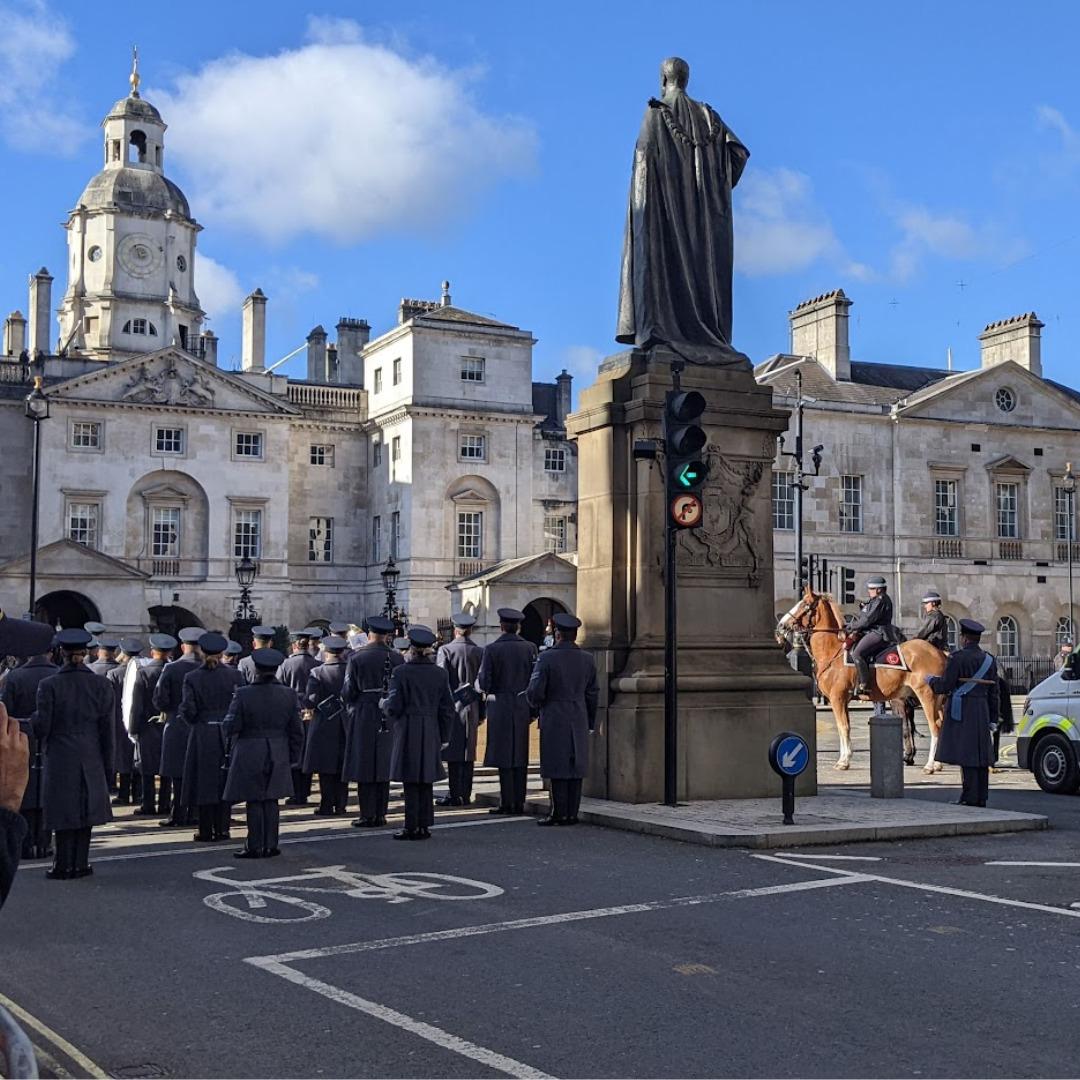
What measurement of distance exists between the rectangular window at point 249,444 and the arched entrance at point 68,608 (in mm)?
9664

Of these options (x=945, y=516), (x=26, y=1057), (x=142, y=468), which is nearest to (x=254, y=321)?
(x=142, y=468)

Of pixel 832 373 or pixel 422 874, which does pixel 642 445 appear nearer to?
pixel 422 874

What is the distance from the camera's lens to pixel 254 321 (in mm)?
71938

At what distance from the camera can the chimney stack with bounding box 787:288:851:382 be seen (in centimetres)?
5962

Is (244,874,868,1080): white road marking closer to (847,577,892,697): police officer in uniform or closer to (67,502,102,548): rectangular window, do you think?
(847,577,892,697): police officer in uniform

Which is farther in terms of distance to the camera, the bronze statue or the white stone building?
the white stone building

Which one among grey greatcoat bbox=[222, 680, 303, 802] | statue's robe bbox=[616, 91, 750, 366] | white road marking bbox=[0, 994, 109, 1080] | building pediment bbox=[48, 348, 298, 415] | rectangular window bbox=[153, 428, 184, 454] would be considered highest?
building pediment bbox=[48, 348, 298, 415]

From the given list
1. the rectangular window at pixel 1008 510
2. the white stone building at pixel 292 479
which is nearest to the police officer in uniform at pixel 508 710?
the white stone building at pixel 292 479

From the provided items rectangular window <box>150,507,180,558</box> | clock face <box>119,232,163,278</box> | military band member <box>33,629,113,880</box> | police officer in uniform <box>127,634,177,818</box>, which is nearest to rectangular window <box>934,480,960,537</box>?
rectangular window <box>150,507,180,558</box>

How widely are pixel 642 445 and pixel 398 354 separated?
5081cm

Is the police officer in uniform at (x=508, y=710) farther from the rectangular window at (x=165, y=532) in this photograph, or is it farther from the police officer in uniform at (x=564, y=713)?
the rectangular window at (x=165, y=532)

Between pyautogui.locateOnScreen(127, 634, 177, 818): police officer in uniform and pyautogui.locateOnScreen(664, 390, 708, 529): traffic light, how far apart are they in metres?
6.21

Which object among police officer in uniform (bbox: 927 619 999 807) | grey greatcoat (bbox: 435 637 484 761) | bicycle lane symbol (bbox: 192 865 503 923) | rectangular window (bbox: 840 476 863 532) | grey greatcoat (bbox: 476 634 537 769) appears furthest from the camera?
rectangular window (bbox: 840 476 863 532)

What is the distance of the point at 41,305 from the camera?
71.1 meters
